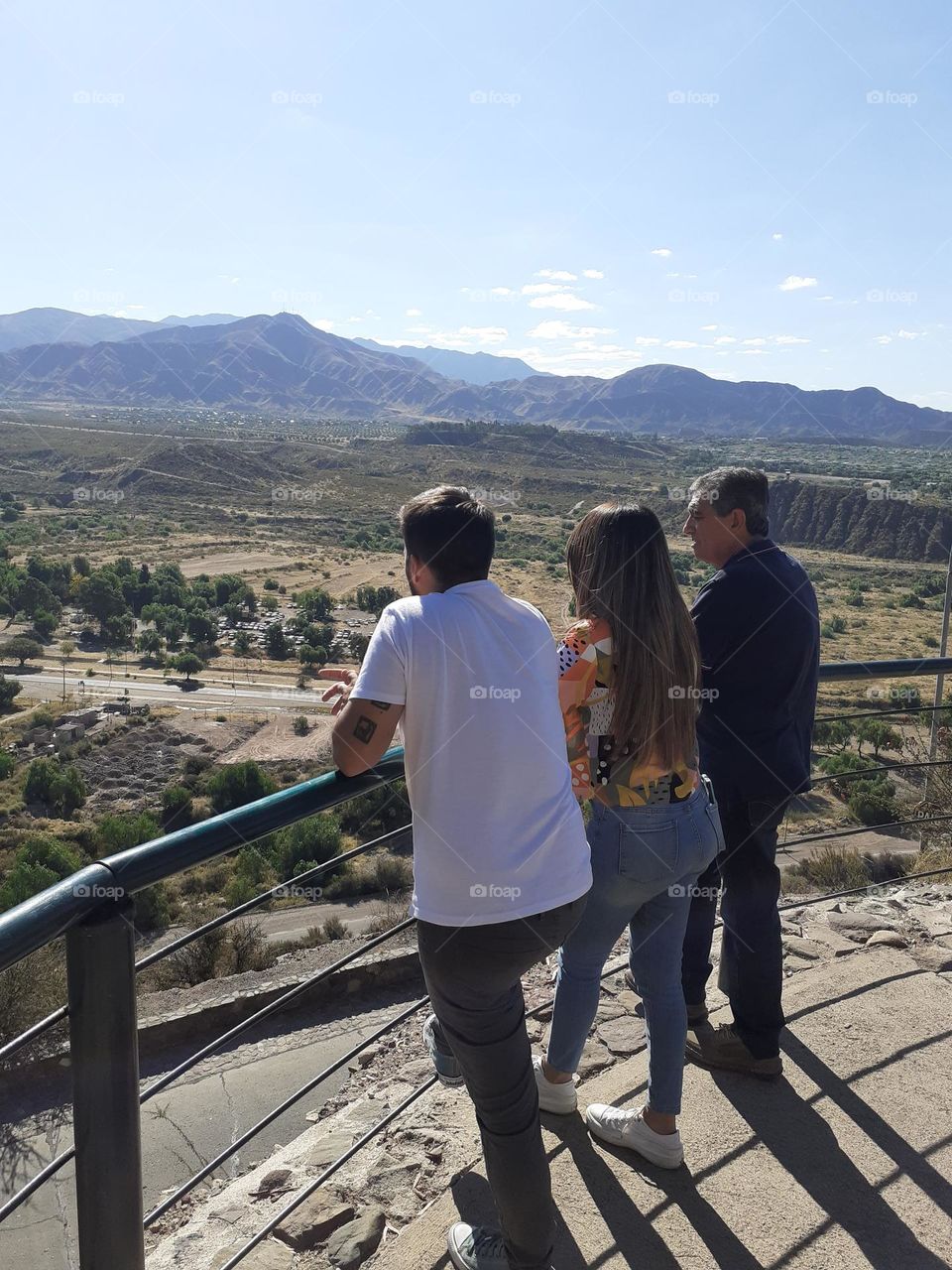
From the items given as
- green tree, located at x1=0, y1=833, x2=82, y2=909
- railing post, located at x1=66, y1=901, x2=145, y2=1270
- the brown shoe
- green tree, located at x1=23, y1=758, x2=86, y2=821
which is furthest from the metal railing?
green tree, located at x1=23, y1=758, x2=86, y2=821

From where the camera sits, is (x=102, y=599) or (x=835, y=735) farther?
(x=102, y=599)

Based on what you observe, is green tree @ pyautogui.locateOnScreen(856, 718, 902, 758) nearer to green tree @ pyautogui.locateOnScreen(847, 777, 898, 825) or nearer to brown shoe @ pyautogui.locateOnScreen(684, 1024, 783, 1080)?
green tree @ pyautogui.locateOnScreen(847, 777, 898, 825)

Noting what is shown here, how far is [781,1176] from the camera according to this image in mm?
2422

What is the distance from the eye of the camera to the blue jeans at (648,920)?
222cm

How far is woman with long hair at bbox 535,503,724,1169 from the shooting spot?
2143 millimetres

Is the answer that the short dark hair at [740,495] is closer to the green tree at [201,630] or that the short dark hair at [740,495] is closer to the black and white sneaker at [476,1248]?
the black and white sneaker at [476,1248]

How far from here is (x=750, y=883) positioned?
2.88 metres

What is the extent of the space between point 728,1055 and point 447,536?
195cm

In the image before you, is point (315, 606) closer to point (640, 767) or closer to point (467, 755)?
point (640, 767)

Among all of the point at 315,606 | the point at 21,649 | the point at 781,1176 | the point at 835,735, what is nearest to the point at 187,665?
the point at 21,649

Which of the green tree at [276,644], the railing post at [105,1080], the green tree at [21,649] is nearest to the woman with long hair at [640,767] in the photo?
the railing post at [105,1080]

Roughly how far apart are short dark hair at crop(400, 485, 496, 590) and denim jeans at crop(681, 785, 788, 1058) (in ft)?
4.58

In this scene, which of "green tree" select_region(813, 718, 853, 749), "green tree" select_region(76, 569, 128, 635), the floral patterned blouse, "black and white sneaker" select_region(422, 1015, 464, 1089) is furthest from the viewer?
"green tree" select_region(76, 569, 128, 635)

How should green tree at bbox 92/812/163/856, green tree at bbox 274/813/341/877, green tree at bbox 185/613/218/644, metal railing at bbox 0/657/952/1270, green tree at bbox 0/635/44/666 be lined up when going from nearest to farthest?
1. metal railing at bbox 0/657/952/1270
2. green tree at bbox 274/813/341/877
3. green tree at bbox 92/812/163/856
4. green tree at bbox 0/635/44/666
5. green tree at bbox 185/613/218/644
